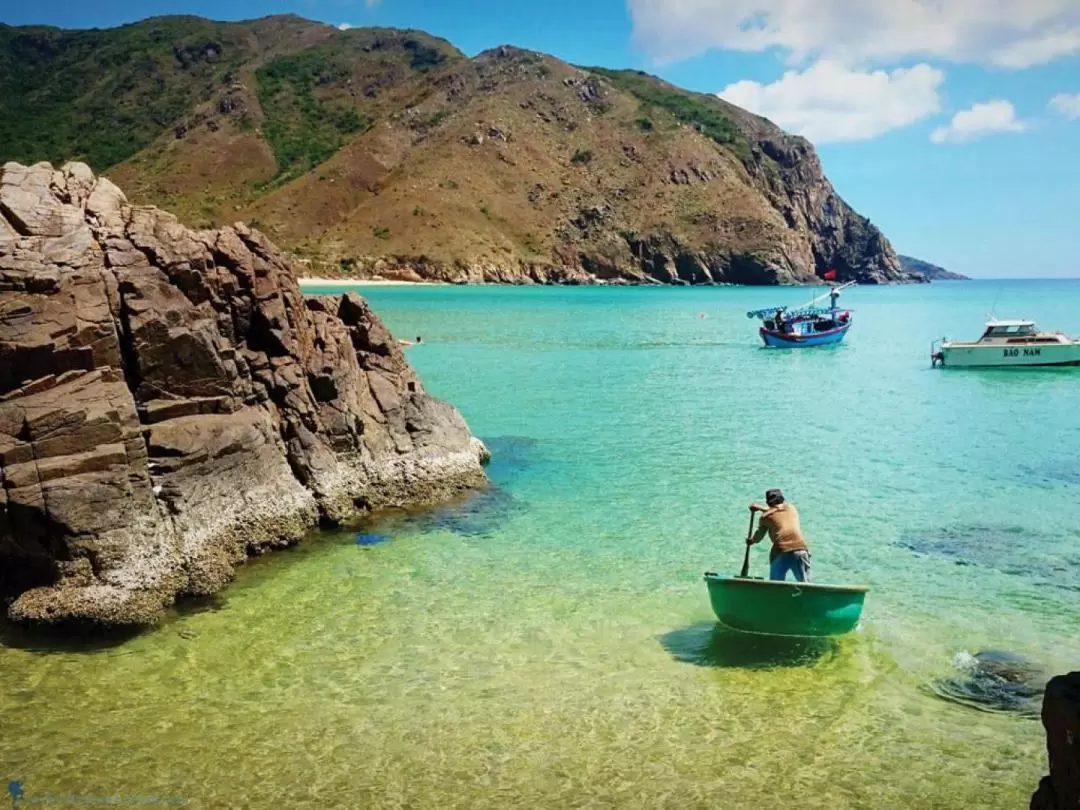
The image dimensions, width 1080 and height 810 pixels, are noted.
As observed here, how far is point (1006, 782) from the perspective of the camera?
8.41 meters

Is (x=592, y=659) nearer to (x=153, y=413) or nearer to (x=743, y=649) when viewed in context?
(x=743, y=649)

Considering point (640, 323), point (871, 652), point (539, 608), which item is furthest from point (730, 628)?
point (640, 323)

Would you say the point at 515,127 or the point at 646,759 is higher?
the point at 515,127

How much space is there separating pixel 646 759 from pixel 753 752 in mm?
1149

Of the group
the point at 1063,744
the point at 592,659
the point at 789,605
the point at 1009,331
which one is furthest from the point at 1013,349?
the point at 1063,744

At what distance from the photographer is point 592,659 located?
11305mm

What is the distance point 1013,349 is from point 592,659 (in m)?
42.4

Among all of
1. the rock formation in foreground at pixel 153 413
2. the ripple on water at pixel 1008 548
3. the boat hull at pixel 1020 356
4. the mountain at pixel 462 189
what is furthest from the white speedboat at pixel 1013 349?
the mountain at pixel 462 189

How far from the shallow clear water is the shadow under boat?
0.05m

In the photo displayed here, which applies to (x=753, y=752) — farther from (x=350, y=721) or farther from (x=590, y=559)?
(x=590, y=559)

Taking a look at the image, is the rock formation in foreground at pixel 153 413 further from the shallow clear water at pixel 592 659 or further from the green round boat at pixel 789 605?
the green round boat at pixel 789 605

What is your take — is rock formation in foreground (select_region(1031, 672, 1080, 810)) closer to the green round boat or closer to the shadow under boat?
the green round boat

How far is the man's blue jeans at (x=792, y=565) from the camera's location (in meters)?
11.7

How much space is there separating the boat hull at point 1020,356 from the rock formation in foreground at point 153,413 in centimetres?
3795
